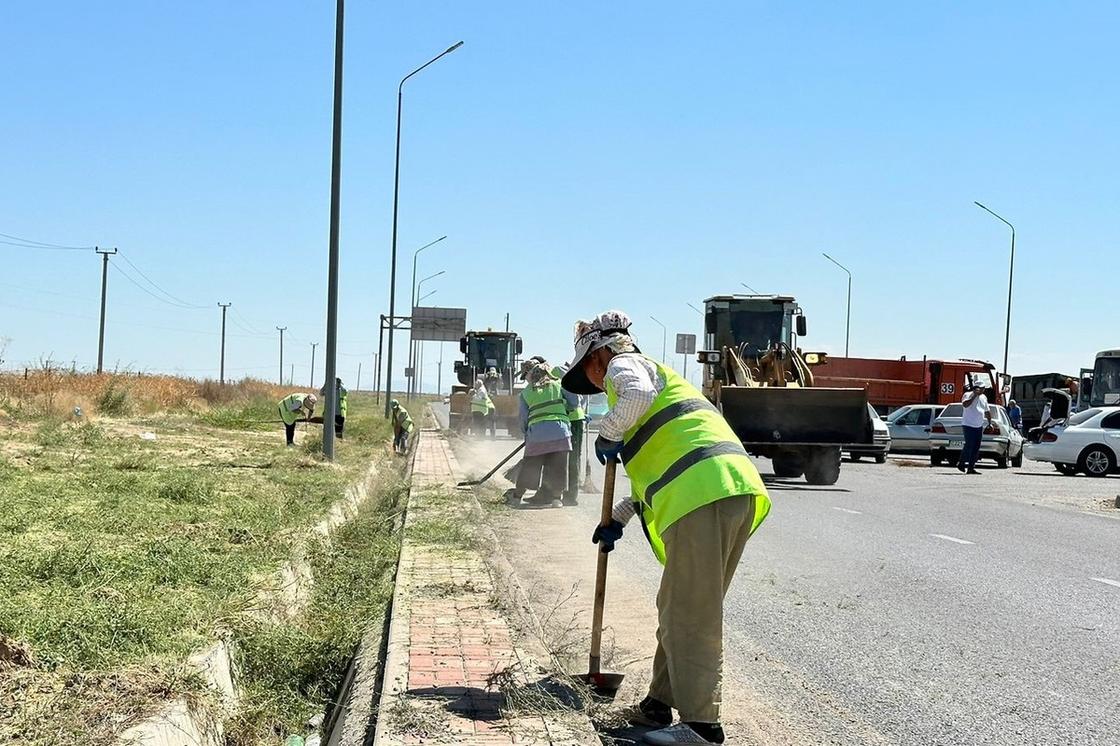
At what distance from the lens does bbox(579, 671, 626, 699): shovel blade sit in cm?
563

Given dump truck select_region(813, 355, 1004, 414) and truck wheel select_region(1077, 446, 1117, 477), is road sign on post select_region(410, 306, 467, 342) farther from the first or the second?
truck wheel select_region(1077, 446, 1117, 477)

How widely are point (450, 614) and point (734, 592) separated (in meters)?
2.74

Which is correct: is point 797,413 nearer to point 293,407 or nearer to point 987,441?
point 293,407

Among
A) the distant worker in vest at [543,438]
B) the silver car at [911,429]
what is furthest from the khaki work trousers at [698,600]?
the silver car at [911,429]

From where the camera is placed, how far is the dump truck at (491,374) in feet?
122

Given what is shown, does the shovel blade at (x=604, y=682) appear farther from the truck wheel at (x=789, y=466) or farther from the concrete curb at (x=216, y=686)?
the truck wheel at (x=789, y=466)

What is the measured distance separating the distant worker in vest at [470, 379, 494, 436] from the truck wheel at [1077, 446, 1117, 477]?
1521 centimetres

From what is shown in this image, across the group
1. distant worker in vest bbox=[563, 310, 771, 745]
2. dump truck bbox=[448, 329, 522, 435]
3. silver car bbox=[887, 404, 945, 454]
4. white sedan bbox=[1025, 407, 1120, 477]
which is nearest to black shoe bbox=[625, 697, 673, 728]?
distant worker in vest bbox=[563, 310, 771, 745]

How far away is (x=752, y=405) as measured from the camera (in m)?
19.6

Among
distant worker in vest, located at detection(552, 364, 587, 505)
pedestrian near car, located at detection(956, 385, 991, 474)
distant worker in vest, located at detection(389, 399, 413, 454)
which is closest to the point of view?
distant worker in vest, located at detection(552, 364, 587, 505)

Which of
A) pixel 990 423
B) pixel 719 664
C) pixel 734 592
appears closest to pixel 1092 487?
pixel 990 423

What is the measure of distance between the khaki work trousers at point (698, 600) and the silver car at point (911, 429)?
94.6 ft

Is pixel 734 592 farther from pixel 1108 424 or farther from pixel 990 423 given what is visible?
pixel 990 423

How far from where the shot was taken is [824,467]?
19953 mm
